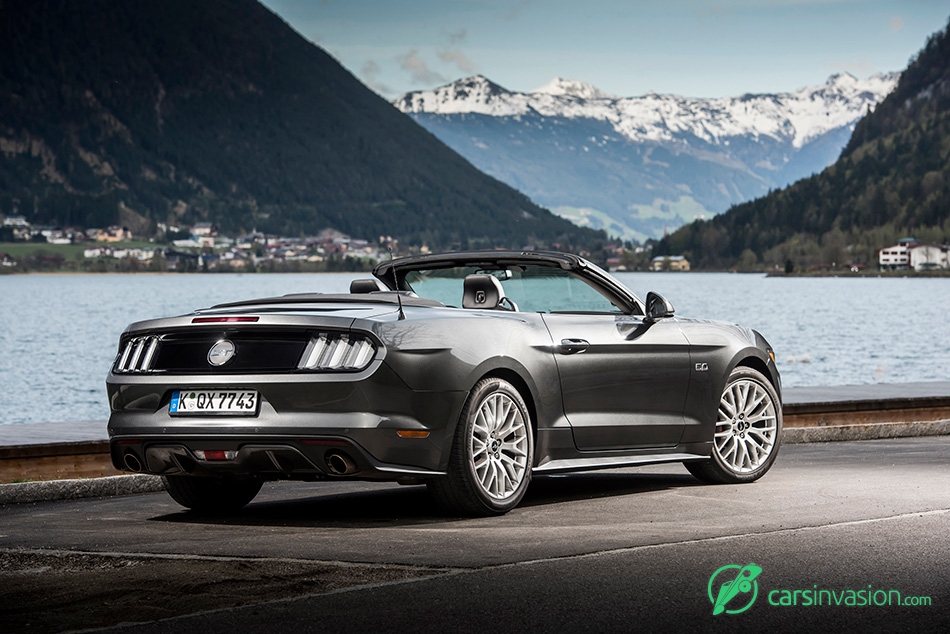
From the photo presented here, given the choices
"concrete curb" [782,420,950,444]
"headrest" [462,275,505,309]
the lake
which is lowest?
the lake

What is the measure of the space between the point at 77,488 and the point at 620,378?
388 cm

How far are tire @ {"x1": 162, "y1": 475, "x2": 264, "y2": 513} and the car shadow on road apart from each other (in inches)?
3.4

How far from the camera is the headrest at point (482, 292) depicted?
820 cm

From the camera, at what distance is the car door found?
324 inches

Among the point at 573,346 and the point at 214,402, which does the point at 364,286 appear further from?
the point at 214,402

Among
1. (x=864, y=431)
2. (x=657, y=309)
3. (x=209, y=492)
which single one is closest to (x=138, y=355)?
(x=209, y=492)

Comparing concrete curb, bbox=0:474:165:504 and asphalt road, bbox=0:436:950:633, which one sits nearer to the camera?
asphalt road, bbox=0:436:950:633

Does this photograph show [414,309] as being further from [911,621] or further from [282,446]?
[911,621]

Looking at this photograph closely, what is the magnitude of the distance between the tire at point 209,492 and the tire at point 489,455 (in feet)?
4.81

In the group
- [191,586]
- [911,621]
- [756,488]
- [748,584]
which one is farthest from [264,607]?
[756,488]

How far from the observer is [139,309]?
4604 inches

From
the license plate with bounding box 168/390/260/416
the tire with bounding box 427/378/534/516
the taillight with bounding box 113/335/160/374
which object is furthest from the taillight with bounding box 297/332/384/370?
the taillight with bounding box 113/335/160/374

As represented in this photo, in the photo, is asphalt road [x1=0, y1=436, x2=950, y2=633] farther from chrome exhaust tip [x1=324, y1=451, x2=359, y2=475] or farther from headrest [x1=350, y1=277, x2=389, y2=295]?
headrest [x1=350, y1=277, x2=389, y2=295]

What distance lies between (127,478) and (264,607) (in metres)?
5.05
